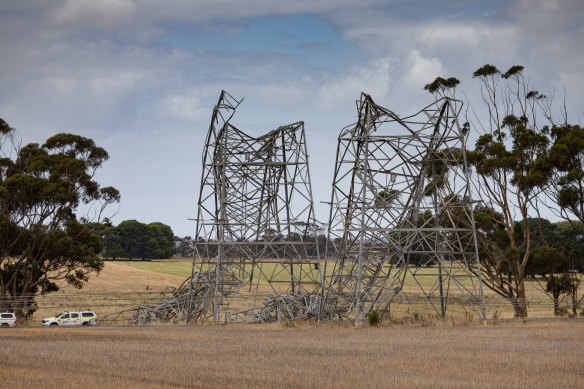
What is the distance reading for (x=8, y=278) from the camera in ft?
A: 173

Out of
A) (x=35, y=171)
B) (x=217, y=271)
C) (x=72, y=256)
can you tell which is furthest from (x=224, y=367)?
(x=35, y=171)

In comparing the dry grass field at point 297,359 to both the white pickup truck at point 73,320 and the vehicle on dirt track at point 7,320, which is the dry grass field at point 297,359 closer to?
the vehicle on dirt track at point 7,320

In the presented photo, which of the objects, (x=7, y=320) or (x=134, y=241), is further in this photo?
(x=134, y=241)

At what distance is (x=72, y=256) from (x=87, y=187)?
7324mm

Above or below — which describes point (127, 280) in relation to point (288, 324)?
above

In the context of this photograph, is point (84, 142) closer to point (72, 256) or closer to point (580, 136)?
point (72, 256)

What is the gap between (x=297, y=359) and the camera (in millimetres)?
21000

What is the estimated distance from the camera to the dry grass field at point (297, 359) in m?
16.5

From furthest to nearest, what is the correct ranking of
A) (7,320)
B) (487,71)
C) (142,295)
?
1. (142,295)
2. (487,71)
3. (7,320)

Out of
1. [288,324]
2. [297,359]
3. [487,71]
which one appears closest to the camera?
[297,359]

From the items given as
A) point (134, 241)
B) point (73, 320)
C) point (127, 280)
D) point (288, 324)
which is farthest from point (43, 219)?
point (134, 241)

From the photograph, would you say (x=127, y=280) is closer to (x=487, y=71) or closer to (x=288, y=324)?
(x=487, y=71)

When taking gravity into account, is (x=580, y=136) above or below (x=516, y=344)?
above

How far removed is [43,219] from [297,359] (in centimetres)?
3718
